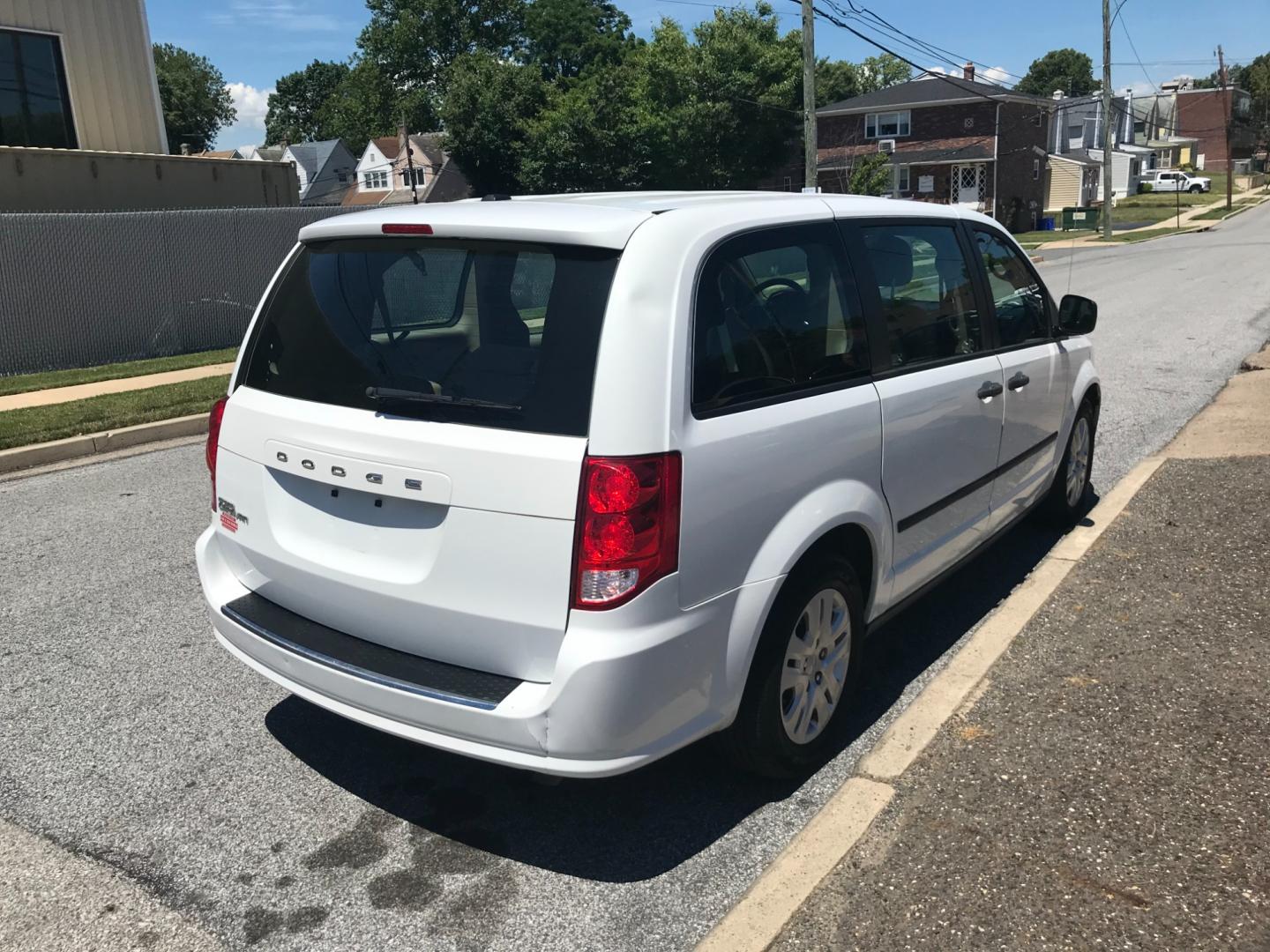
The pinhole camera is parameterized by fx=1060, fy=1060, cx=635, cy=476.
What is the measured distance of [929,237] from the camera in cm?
438

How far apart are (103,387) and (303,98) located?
4755 inches

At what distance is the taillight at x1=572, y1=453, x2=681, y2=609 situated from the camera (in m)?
2.71

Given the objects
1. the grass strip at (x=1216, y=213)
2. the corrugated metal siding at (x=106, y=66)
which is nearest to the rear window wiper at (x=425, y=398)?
the corrugated metal siding at (x=106, y=66)

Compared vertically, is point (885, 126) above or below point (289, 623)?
above

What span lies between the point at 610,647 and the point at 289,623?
121cm

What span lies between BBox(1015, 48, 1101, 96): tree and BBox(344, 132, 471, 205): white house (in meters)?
101

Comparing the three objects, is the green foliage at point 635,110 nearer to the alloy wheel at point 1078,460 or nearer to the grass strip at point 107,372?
the grass strip at point 107,372

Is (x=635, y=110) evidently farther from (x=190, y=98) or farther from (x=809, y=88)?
(x=190, y=98)

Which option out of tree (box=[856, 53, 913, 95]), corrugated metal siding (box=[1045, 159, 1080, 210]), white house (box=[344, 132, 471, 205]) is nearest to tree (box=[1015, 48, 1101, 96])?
tree (box=[856, 53, 913, 95])

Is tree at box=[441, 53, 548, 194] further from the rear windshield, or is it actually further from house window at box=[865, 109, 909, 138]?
the rear windshield

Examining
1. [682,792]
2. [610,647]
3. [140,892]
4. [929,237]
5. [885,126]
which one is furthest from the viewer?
[885,126]

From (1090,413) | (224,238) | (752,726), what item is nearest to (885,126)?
(224,238)

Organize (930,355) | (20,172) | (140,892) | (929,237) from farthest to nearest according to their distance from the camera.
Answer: (20,172) < (929,237) < (930,355) < (140,892)

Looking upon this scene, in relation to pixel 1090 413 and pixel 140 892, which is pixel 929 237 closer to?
pixel 1090 413
